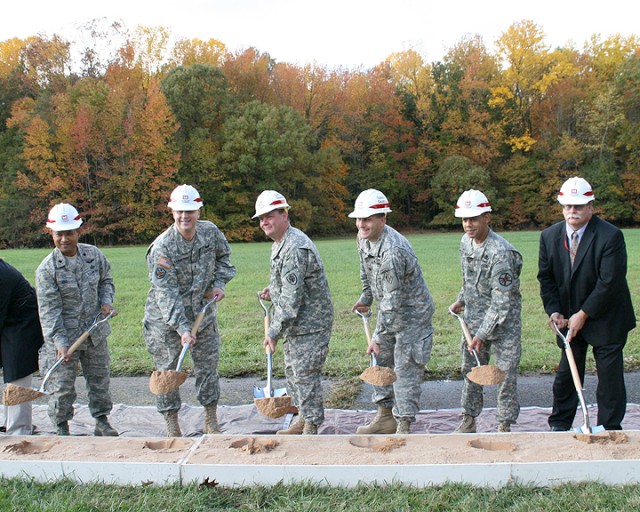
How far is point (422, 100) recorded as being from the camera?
46.3 metres

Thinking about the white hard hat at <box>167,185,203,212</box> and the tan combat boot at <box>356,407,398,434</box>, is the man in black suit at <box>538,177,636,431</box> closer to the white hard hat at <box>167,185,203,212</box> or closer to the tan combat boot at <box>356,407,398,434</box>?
the tan combat boot at <box>356,407,398,434</box>

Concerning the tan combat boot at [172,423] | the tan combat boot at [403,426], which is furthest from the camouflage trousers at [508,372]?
the tan combat boot at [172,423]

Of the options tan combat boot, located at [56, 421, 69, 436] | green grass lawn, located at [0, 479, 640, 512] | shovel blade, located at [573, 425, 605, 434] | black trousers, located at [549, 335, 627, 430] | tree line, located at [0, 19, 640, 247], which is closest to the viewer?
green grass lawn, located at [0, 479, 640, 512]

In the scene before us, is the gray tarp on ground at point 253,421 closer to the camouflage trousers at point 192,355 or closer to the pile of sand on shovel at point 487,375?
the camouflage trousers at point 192,355

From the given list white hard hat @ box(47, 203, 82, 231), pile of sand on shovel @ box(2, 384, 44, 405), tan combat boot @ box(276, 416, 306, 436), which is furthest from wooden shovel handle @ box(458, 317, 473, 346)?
pile of sand on shovel @ box(2, 384, 44, 405)

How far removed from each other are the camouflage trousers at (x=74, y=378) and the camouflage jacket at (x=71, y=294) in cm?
13

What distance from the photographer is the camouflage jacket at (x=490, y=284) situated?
476 centimetres

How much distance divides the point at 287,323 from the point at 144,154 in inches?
1363

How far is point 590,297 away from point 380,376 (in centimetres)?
172

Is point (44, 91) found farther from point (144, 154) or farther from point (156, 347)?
point (156, 347)

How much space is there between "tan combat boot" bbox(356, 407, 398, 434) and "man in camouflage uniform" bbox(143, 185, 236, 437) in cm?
129

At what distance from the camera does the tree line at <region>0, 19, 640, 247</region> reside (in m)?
36.7

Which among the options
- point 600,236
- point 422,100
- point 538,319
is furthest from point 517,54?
point 600,236

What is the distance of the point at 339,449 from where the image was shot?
421 cm
